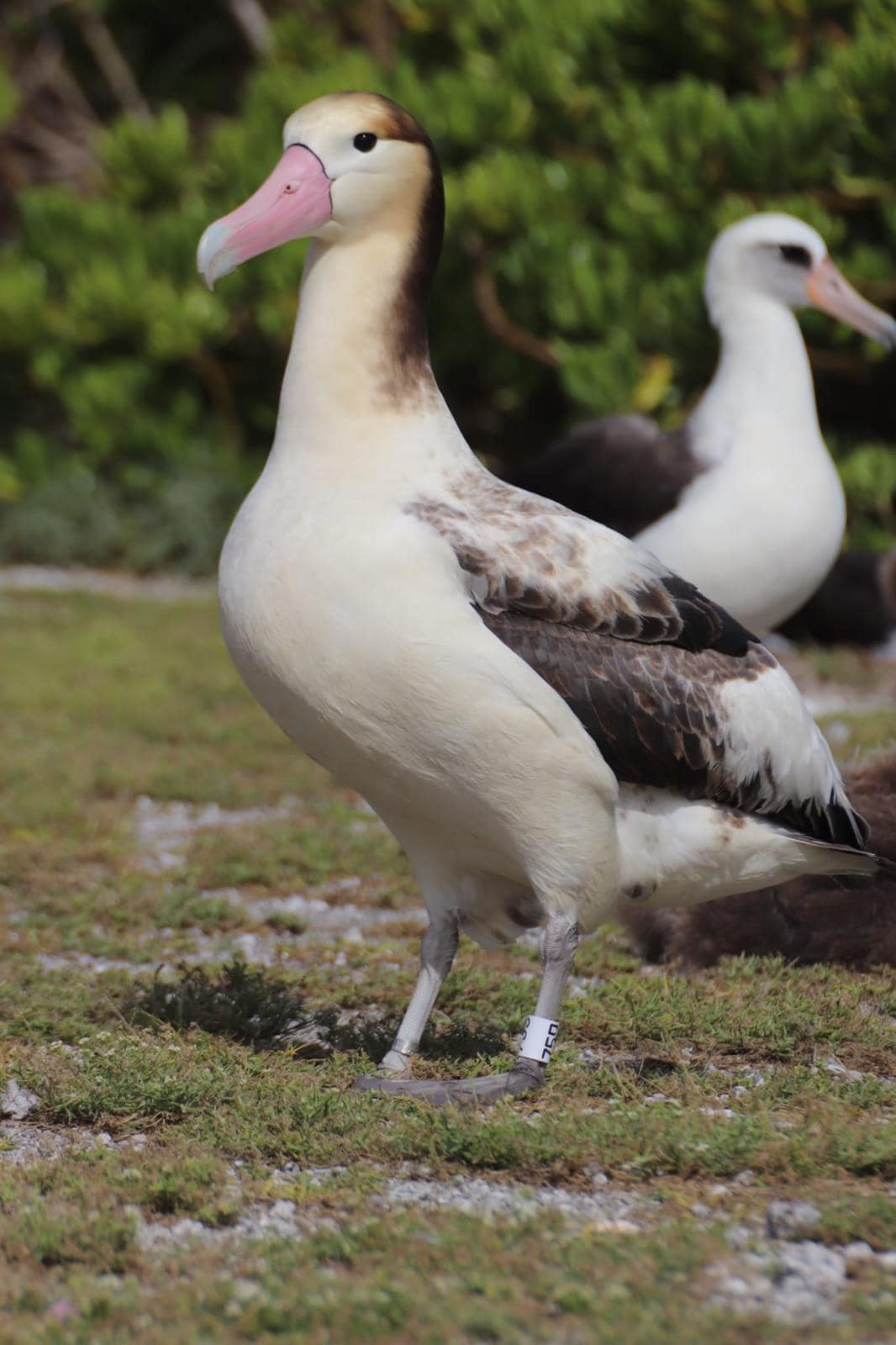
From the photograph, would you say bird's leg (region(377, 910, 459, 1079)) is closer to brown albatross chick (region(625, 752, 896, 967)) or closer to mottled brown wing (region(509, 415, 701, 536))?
brown albatross chick (region(625, 752, 896, 967))

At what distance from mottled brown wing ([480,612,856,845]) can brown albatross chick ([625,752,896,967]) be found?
823 mm

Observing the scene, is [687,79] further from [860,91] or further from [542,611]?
[542,611]

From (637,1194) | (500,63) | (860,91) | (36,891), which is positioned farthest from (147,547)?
(637,1194)

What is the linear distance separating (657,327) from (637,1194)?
8186 mm

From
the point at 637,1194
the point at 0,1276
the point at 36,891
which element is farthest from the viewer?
the point at 36,891

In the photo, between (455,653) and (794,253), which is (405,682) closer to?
(455,653)

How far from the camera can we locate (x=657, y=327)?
10.7 m

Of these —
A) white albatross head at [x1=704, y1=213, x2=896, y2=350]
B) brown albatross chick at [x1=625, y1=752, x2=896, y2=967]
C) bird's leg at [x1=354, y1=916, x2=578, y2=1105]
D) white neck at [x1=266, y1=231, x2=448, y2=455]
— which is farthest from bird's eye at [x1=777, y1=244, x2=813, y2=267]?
bird's leg at [x1=354, y1=916, x2=578, y2=1105]

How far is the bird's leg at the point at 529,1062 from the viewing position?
11.9 feet

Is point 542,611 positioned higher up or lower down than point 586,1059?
higher up

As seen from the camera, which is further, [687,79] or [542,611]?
[687,79]

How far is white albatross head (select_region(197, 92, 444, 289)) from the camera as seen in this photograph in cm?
383

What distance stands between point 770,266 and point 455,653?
4282 millimetres

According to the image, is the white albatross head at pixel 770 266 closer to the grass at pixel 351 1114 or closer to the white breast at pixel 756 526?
the white breast at pixel 756 526
